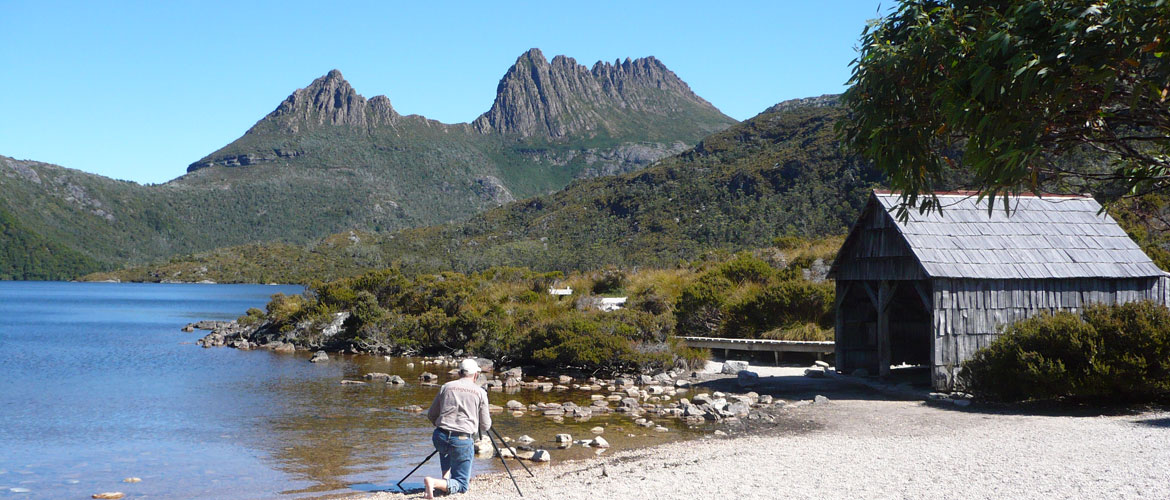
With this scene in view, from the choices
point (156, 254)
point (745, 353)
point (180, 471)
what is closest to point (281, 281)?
point (156, 254)

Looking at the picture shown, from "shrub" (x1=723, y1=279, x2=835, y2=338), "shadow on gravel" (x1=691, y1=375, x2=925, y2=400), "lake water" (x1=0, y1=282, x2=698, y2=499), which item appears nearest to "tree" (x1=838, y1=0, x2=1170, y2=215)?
"lake water" (x1=0, y1=282, x2=698, y2=499)

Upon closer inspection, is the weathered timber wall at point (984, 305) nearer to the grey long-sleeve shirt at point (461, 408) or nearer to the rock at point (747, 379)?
the rock at point (747, 379)

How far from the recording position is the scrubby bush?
11.4 meters

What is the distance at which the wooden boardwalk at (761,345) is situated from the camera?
20016 mm

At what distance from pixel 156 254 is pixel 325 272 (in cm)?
5612

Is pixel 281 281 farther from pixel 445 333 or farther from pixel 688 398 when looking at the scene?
pixel 688 398

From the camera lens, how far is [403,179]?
163875mm

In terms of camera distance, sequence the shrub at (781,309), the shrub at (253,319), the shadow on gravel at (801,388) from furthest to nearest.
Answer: the shrub at (253,319), the shrub at (781,309), the shadow on gravel at (801,388)

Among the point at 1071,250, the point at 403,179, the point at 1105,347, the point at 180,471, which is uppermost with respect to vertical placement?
the point at 403,179

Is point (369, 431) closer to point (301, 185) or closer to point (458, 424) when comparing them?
point (458, 424)

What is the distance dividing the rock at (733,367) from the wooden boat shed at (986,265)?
4100 mm

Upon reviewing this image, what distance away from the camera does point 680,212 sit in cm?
6188

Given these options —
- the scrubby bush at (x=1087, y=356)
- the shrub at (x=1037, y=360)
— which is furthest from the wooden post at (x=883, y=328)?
the scrubby bush at (x=1087, y=356)

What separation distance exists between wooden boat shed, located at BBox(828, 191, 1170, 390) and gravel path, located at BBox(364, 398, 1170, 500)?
7.77ft
